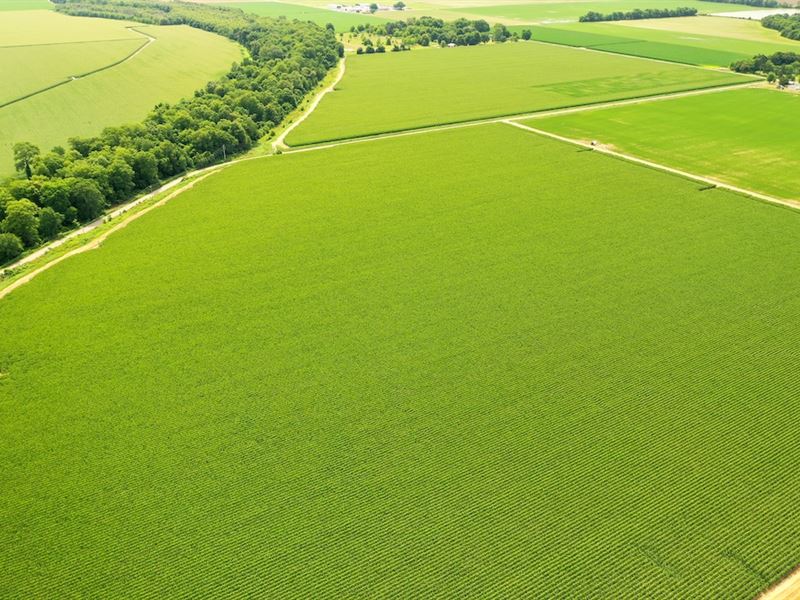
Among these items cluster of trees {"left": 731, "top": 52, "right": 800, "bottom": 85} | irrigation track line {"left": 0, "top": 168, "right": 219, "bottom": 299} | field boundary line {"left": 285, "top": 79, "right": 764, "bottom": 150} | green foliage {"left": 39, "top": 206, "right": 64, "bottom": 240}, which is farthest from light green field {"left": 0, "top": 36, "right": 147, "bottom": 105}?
cluster of trees {"left": 731, "top": 52, "right": 800, "bottom": 85}

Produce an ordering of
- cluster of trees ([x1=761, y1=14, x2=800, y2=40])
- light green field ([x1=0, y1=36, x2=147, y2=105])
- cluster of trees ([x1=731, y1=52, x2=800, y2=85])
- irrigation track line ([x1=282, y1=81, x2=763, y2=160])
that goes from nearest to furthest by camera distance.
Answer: irrigation track line ([x1=282, y1=81, x2=763, y2=160]) → light green field ([x1=0, y1=36, x2=147, y2=105]) → cluster of trees ([x1=731, y1=52, x2=800, y2=85]) → cluster of trees ([x1=761, y1=14, x2=800, y2=40])

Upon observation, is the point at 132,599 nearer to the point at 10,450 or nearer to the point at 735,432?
the point at 10,450

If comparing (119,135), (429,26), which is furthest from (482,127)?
(429,26)

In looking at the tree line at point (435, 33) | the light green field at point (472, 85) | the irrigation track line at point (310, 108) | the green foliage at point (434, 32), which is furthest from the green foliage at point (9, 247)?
the green foliage at point (434, 32)

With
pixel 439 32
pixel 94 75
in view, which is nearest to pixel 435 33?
pixel 439 32

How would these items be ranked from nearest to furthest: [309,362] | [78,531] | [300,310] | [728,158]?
[78,531]
[309,362]
[300,310]
[728,158]

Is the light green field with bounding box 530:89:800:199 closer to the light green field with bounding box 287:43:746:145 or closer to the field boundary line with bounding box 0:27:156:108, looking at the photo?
the light green field with bounding box 287:43:746:145
